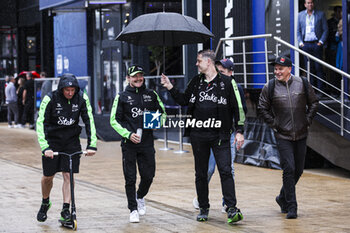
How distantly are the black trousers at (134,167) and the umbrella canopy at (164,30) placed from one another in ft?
4.80

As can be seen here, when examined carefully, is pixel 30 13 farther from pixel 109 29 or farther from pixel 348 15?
pixel 348 15

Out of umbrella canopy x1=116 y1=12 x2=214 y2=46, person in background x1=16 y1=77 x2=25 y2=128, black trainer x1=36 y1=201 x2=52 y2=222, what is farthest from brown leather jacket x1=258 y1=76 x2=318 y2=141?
person in background x1=16 y1=77 x2=25 y2=128

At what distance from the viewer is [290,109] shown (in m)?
8.80

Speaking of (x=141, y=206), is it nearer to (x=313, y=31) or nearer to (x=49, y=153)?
(x=49, y=153)

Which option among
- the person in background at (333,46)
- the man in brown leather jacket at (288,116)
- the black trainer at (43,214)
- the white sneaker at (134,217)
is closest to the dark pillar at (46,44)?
the person in background at (333,46)

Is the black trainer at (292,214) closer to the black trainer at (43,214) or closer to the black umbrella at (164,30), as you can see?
the black umbrella at (164,30)

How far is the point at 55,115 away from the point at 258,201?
3295 mm

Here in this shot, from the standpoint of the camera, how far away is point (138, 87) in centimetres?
850

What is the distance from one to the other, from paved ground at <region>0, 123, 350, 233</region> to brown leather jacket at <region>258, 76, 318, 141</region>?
101cm

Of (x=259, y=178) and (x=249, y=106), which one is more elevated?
(x=249, y=106)

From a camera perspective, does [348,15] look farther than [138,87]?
Yes

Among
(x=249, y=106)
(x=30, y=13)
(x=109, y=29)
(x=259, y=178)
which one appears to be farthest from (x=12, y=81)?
(x=259, y=178)

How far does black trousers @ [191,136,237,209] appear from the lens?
8.14 m

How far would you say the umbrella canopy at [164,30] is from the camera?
8886mm
